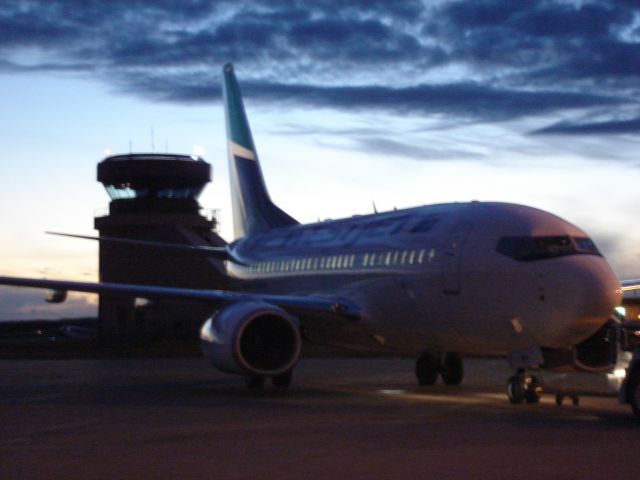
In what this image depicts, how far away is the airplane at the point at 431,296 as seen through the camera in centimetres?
1606

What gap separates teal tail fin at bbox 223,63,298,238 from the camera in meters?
29.6

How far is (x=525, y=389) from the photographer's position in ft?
53.5

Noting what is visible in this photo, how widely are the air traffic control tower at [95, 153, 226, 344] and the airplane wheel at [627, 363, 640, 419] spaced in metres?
34.8

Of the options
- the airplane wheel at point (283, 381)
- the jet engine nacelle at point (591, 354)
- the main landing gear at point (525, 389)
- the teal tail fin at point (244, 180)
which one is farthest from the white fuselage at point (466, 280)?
the teal tail fin at point (244, 180)

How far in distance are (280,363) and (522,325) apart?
4.99m

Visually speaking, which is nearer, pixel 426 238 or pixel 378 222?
pixel 426 238

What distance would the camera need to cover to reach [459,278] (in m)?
17.3

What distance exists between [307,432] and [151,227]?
121 feet

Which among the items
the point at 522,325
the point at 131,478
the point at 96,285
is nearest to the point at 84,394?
the point at 96,285

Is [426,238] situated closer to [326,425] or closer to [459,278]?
[459,278]

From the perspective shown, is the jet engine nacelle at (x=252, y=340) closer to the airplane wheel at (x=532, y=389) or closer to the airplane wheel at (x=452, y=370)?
the airplane wheel at (x=452, y=370)

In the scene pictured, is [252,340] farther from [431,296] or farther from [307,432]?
[307,432]

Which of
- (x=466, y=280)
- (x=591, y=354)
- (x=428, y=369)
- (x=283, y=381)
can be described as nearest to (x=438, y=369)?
(x=428, y=369)

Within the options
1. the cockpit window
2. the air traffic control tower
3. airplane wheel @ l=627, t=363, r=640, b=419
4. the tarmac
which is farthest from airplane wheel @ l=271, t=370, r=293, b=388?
the air traffic control tower
